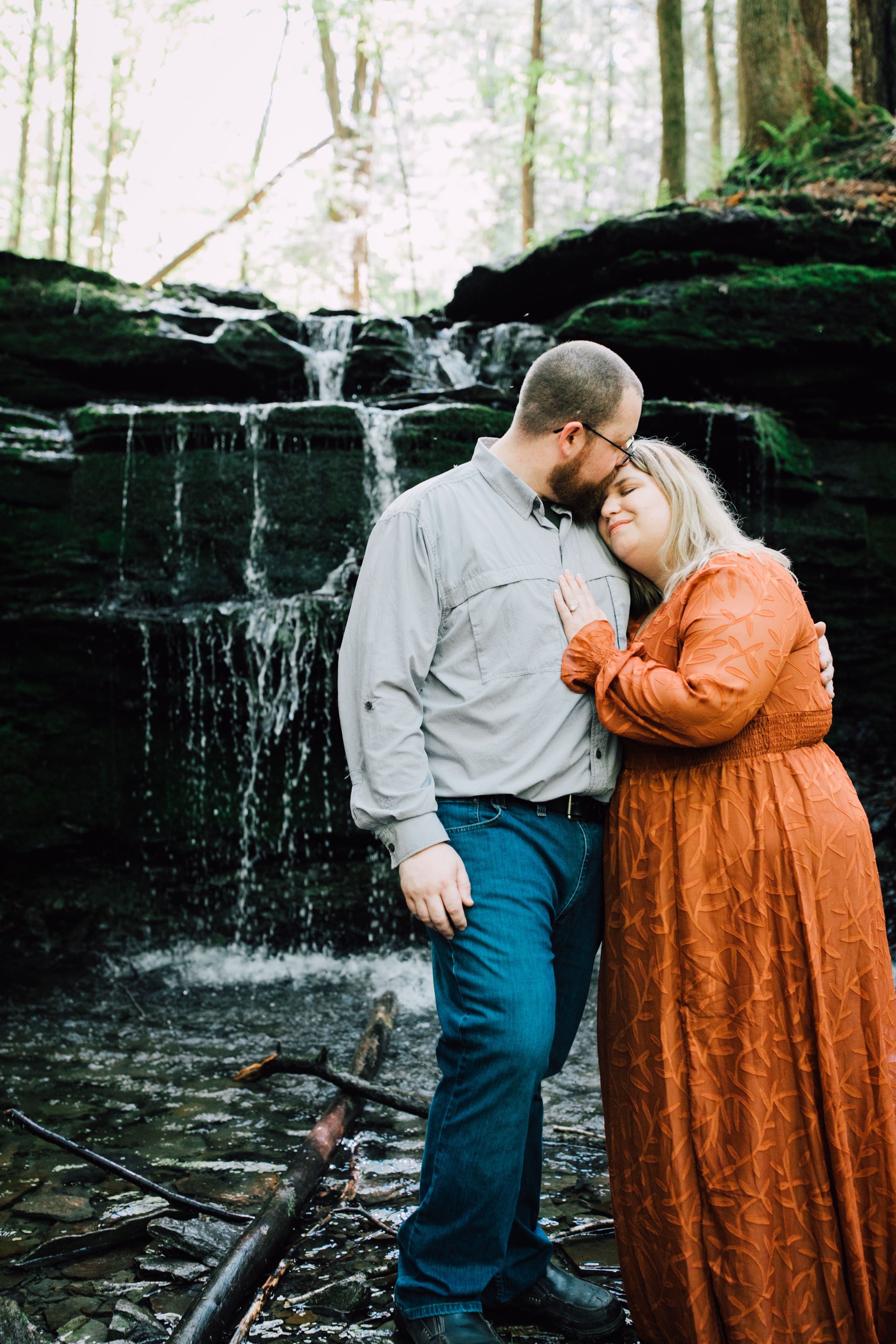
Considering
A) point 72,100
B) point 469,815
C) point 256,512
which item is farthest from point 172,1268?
point 72,100

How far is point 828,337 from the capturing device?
23.2 feet

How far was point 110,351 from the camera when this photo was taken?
785 cm

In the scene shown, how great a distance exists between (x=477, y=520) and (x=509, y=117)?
23705 mm

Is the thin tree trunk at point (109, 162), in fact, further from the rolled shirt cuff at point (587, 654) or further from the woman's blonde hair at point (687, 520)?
the rolled shirt cuff at point (587, 654)

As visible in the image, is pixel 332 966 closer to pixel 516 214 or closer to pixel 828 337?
pixel 828 337

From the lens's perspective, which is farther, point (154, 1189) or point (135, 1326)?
point (154, 1189)

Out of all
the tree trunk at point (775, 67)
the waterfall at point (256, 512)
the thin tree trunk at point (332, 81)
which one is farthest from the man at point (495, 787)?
the thin tree trunk at point (332, 81)

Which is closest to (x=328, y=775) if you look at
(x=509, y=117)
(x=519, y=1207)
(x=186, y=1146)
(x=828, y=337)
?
(x=186, y=1146)

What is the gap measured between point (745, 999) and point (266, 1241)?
1.50 metres

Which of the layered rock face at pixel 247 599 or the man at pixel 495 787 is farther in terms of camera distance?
the layered rock face at pixel 247 599

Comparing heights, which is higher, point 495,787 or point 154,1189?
point 495,787

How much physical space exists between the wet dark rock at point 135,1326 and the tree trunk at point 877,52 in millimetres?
12276

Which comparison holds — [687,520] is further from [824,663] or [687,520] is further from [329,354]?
[329,354]

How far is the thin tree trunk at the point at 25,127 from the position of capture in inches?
685
